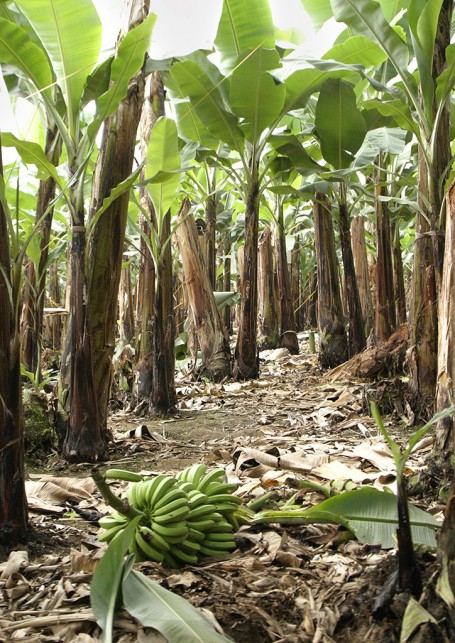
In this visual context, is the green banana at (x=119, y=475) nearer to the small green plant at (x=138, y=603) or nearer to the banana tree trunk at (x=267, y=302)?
the small green plant at (x=138, y=603)

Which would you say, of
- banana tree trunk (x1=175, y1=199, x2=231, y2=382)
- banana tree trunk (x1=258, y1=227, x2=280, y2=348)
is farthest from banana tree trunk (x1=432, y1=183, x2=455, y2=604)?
banana tree trunk (x1=258, y1=227, x2=280, y2=348)

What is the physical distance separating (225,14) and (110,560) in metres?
4.15

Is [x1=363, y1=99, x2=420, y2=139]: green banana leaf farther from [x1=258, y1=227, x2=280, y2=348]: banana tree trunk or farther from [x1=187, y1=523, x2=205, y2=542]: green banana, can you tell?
[x1=258, y1=227, x2=280, y2=348]: banana tree trunk

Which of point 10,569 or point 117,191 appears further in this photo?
point 117,191

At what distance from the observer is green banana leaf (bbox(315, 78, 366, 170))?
441 cm

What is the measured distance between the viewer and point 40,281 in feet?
12.6

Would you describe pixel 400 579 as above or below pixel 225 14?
below

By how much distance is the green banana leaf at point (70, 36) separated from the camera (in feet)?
8.87

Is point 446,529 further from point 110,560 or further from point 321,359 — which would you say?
point 321,359

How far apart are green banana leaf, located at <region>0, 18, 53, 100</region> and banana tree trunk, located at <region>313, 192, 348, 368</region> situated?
3424mm

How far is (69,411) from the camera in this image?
9.17 feet

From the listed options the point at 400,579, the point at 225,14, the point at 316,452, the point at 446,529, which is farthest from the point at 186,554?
the point at 225,14

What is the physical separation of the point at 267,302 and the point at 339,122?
3.98 meters

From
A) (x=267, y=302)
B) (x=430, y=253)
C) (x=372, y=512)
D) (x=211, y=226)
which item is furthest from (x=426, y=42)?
(x=267, y=302)
